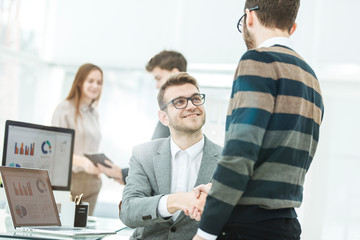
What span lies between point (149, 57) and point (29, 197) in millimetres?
3737

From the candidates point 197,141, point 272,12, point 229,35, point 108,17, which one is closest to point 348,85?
point 229,35

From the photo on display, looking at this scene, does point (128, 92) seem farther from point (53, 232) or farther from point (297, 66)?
point (297, 66)

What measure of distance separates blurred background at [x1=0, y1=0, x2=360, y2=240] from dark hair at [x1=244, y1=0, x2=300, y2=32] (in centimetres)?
364

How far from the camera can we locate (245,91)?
57.5 inches

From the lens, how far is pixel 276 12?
1624 millimetres

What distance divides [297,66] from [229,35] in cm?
395

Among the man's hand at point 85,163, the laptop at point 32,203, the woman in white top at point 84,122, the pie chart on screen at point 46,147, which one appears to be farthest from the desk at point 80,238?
the woman in white top at point 84,122

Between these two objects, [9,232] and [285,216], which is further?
[9,232]

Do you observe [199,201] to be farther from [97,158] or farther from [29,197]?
[97,158]

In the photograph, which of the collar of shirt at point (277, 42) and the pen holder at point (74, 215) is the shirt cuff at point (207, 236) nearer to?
the collar of shirt at point (277, 42)

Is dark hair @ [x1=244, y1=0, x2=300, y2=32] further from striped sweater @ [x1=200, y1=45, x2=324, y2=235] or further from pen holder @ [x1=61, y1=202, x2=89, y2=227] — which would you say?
pen holder @ [x1=61, y1=202, x2=89, y2=227]

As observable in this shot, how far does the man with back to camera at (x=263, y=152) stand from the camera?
1409 mm

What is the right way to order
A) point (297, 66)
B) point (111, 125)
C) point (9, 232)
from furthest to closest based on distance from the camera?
point (111, 125) < point (9, 232) < point (297, 66)

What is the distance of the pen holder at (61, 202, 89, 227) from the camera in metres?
2.36
